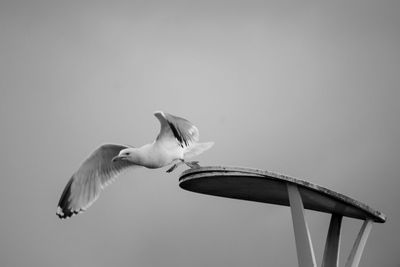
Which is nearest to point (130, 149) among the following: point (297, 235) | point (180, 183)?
point (180, 183)

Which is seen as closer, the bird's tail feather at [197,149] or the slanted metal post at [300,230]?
the slanted metal post at [300,230]

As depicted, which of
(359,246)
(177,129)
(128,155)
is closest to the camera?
(359,246)

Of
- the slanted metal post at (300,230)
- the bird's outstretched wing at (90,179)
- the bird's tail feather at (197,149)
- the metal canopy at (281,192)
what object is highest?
the bird's tail feather at (197,149)

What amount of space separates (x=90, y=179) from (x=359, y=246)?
15.8 feet

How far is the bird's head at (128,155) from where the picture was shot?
10.5 m

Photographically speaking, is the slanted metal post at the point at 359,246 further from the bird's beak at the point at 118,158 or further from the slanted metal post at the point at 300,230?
the bird's beak at the point at 118,158

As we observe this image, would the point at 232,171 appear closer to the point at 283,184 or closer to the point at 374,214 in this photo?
the point at 283,184

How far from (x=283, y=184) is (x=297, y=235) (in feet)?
2.33

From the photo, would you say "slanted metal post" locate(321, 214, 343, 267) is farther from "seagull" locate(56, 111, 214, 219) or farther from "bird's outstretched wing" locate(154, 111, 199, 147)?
"bird's outstretched wing" locate(154, 111, 199, 147)

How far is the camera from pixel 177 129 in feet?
32.9

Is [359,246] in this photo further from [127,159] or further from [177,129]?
[127,159]

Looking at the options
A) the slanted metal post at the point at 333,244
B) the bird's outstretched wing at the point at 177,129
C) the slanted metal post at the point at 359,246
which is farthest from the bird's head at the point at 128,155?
the slanted metal post at the point at 359,246

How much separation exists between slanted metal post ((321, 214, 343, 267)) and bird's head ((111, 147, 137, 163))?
118 inches

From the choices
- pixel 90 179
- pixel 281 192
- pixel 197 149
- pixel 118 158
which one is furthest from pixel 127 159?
pixel 281 192
